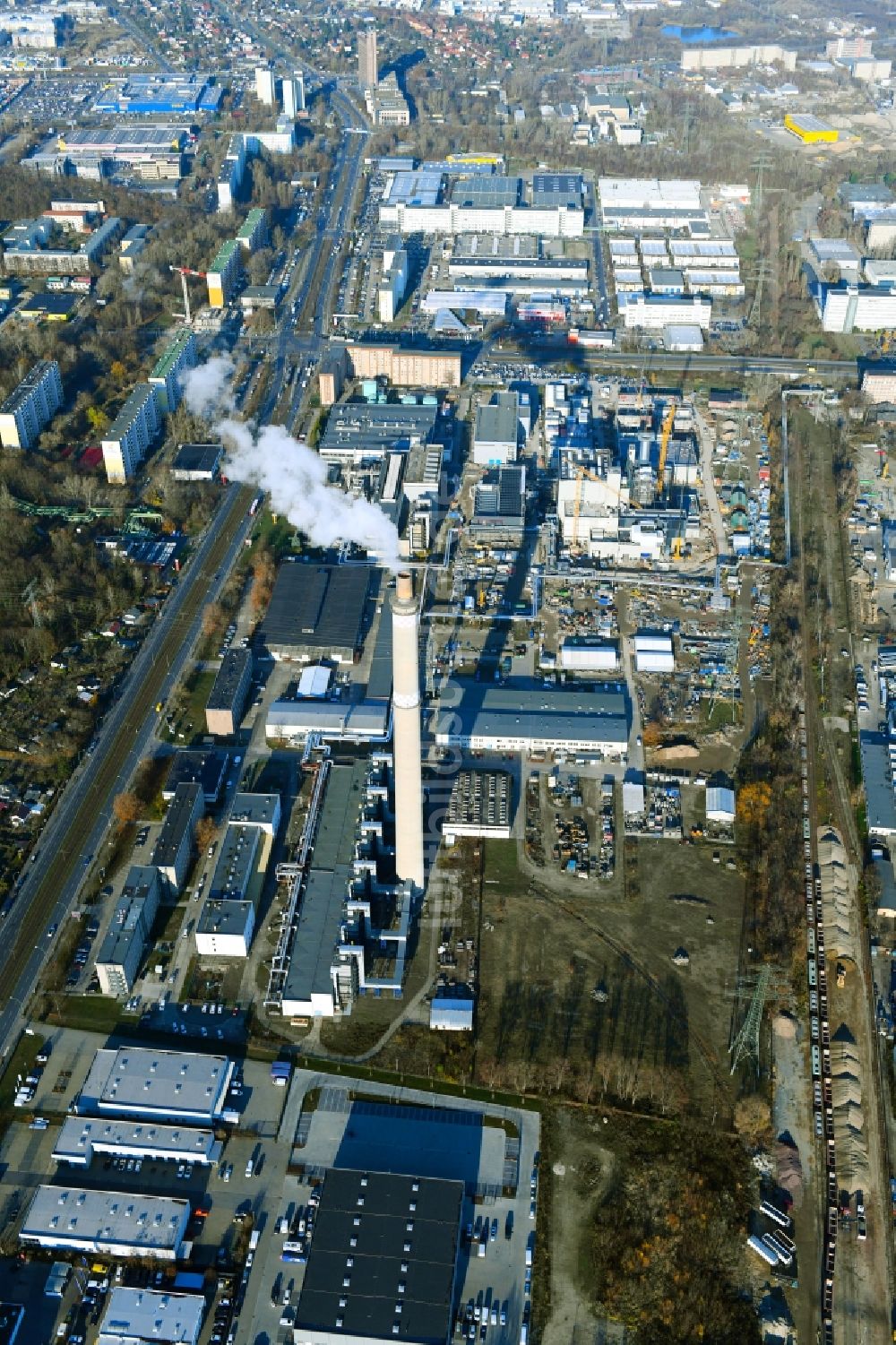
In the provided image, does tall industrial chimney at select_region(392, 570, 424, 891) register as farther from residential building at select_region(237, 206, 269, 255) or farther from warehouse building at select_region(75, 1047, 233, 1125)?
residential building at select_region(237, 206, 269, 255)

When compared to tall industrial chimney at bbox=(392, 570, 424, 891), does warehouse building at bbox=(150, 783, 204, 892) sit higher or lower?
lower

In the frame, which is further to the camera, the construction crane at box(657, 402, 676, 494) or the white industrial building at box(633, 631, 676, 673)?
the construction crane at box(657, 402, 676, 494)

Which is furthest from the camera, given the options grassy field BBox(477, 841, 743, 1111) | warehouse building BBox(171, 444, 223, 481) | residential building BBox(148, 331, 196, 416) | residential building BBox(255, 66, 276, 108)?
residential building BBox(255, 66, 276, 108)

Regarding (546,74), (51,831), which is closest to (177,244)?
(51,831)

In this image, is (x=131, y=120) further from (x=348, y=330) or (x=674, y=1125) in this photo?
(x=674, y=1125)

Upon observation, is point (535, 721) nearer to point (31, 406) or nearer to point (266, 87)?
point (31, 406)

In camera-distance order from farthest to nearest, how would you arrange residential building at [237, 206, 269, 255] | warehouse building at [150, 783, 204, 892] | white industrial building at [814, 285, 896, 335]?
residential building at [237, 206, 269, 255] < white industrial building at [814, 285, 896, 335] < warehouse building at [150, 783, 204, 892]

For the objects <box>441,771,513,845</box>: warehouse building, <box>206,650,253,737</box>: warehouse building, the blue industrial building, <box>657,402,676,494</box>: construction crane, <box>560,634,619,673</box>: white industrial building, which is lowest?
<box>441,771,513,845</box>: warehouse building

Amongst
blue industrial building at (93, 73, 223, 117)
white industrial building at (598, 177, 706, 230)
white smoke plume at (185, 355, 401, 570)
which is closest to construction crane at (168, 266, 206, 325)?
white smoke plume at (185, 355, 401, 570)
